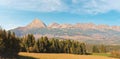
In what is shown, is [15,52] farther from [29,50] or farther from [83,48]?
[83,48]

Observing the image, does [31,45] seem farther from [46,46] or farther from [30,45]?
[46,46]

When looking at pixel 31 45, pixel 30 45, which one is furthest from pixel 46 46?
pixel 30 45

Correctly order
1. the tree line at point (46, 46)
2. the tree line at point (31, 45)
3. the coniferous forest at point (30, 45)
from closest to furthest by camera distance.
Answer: the coniferous forest at point (30, 45)
the tree line at point (31, 45)
the tree line at point (46, 46)

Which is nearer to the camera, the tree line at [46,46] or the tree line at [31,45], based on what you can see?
the tree line at [31,45]

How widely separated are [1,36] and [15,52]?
32.3 feet

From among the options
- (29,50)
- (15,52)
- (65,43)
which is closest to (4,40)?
(15,52)

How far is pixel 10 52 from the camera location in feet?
264

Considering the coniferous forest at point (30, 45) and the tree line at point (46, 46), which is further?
the tree line at point (46, 46)

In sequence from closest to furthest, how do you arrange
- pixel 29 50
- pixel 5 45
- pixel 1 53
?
pixel 1 53 < pixel 5 45 < pixel 29 50

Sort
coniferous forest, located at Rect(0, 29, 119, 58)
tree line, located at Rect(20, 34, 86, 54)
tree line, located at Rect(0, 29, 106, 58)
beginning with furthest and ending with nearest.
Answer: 1. tree line, located at Rect(20, 34, 86, 54)
2. tree line, located at Rect(0, 29, 106, 58)
3. coniferous forest, located at Rect(0, 29, 119, 58)

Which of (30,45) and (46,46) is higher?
(30,45)

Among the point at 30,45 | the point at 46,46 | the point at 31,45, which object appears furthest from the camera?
the point at 46,46

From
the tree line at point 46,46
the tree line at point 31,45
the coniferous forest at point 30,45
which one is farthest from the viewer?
the tree line at point 46,46

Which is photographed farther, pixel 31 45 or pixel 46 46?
pixel 46 46
